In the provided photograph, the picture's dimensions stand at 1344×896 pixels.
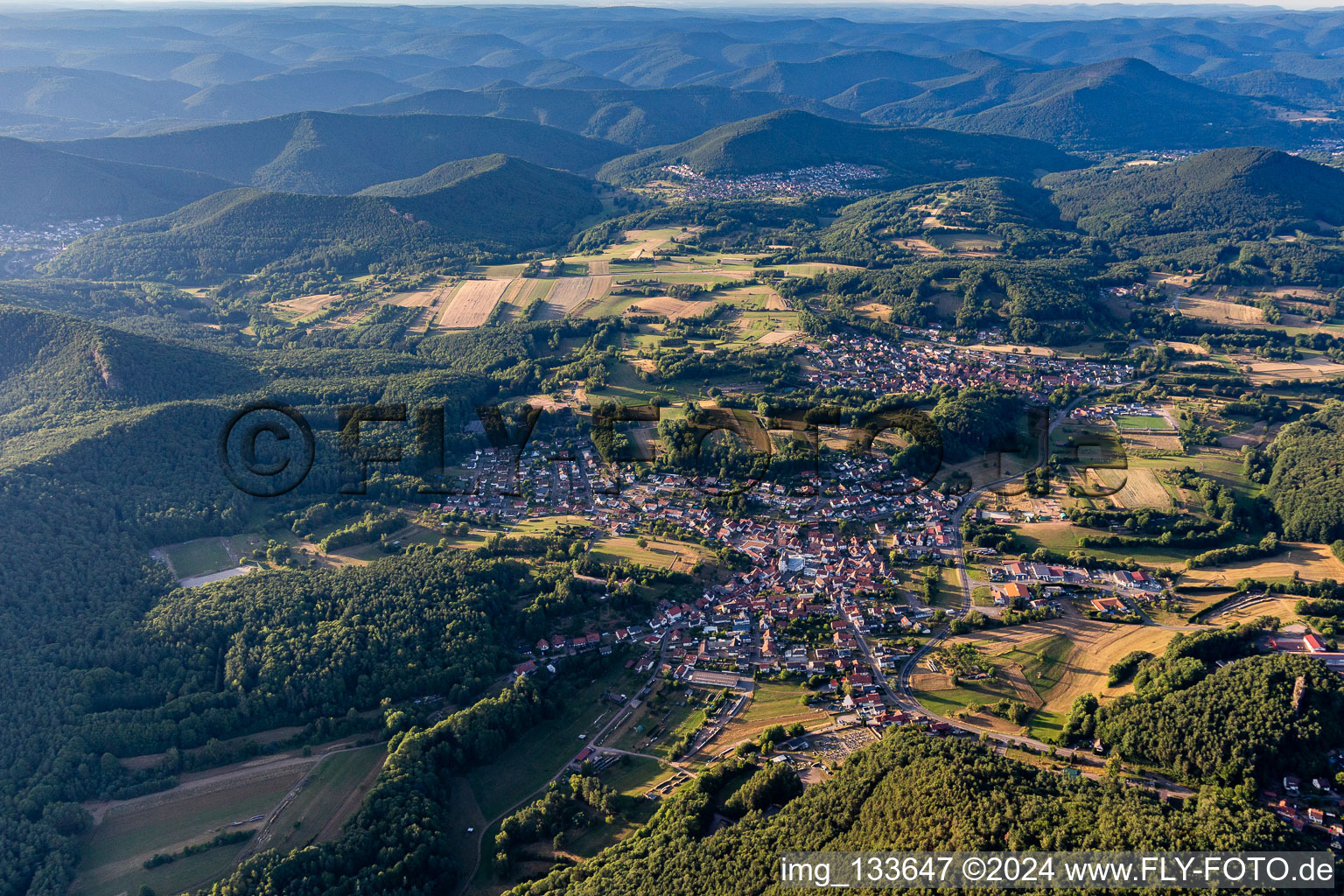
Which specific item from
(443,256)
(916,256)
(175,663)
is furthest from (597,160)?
(175,663)

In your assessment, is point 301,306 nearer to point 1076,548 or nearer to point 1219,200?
point 1076,548

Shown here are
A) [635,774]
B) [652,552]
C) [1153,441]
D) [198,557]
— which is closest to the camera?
[635,774]

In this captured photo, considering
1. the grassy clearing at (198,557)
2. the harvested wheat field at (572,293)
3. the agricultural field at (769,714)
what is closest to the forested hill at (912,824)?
the agricultural field at (769,714)

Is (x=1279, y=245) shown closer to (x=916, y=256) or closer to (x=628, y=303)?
(x=916, y=256)

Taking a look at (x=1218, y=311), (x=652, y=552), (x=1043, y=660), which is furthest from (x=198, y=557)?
(x=1218, y=311)

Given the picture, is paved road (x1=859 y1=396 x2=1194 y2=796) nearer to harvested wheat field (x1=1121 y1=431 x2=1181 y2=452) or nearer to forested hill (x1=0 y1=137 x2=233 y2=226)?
harvested wheat field (x1=1121 y1=431 x2=1181 y2=452)

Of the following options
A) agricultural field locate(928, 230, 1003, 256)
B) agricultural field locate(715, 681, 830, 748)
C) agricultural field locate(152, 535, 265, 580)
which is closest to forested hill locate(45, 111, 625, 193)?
agricultural field locate(928, 230, 1003, 256)
